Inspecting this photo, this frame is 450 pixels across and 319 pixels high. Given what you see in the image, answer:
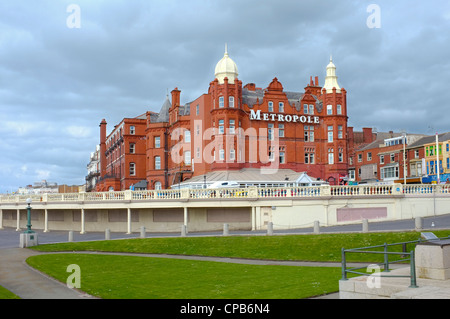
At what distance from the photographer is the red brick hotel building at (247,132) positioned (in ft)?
201

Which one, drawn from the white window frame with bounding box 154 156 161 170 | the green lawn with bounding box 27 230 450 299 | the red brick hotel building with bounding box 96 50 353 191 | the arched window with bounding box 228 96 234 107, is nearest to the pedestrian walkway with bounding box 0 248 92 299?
the green lawn with bounding box 27 230 450 299

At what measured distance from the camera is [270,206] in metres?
40.3

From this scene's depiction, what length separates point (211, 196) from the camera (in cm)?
4141

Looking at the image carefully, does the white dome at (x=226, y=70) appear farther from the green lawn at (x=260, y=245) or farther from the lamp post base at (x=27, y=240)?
the lamp post base at (x=27, y=240)

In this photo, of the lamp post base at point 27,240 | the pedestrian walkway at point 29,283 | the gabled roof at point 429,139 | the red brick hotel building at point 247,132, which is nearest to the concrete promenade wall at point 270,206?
the lamp post base at point 27,240

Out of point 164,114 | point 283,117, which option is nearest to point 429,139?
point 283,117

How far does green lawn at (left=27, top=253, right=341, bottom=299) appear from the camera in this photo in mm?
15859

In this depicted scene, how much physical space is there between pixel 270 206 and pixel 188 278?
21745 millimetres

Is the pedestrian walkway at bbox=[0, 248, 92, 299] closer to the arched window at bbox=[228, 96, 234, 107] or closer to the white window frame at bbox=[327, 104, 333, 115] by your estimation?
the arched window at bbox=[228, 96, 234, 107]

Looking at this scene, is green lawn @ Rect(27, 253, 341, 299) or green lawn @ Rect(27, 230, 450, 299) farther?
green lawn @ Rect(27, 230, 450, 299)

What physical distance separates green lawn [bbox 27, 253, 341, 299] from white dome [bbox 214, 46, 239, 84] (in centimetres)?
4108
